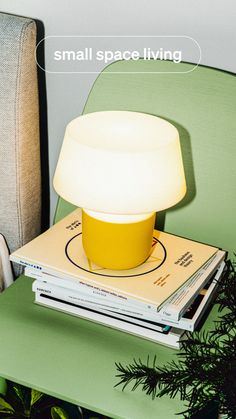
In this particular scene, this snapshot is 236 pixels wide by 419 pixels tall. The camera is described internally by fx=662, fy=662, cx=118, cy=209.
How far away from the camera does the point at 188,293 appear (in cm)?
119

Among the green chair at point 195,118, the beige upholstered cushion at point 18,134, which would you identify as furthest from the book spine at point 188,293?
the beige upholstered cushion at point 18,134

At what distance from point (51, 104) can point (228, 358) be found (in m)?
0.81

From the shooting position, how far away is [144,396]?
110 cm

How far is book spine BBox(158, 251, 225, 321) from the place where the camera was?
1152 mm

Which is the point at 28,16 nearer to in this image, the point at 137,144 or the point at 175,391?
the point at 137,144

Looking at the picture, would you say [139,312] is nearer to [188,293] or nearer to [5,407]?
[188,293]

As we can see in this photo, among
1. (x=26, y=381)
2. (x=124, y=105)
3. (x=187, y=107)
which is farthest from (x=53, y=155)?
(x=26, y=381)

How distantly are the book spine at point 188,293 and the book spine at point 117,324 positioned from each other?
6 cm

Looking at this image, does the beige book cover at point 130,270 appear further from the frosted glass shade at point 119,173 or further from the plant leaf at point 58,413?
the plant leaf at point 58,413

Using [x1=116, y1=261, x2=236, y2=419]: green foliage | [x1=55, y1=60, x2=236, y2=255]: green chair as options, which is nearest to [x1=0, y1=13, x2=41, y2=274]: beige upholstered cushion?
[x1=55, y1=60, x2=236, y2=255]: green chair

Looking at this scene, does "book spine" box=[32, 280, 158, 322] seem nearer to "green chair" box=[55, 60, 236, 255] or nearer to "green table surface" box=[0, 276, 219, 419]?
"green table surface" box=[0, 276, 219, 419]

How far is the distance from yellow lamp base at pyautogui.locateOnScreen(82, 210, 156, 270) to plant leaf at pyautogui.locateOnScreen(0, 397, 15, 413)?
1.14ft

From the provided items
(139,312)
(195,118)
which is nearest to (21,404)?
(139,312)

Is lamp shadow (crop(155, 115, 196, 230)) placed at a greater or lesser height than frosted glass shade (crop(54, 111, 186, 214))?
lesser
